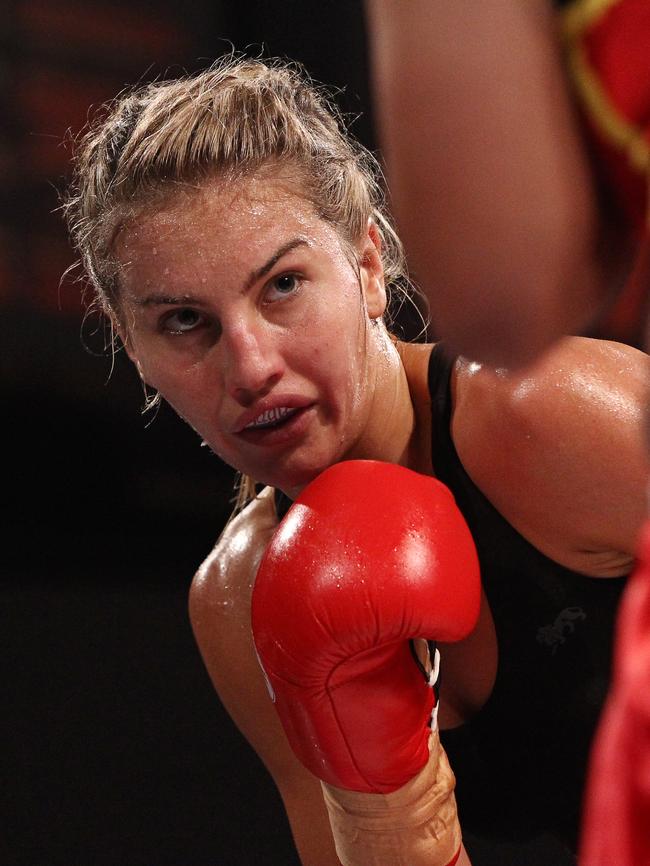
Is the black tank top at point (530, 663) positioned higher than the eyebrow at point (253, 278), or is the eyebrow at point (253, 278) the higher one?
the eyebrow at point (253, 278)

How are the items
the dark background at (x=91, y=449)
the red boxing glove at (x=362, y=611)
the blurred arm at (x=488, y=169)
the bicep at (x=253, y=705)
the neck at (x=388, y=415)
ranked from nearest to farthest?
the blurred arm at (x=488, y=169), the red boxing glove at (x=362, y=611), the neck at (x=388, y=415), the bicep at (x=253, y=705), the dark background at (x=91, y=449)

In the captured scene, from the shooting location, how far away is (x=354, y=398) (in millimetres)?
1161

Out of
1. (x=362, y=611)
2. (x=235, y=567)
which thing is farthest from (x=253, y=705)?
(x=362, y=611)

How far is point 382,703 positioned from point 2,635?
66.4 inches

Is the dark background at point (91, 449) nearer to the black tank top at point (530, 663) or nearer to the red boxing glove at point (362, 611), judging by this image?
the black tank top at point (530, 663)

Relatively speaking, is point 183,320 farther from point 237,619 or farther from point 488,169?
point 488,169

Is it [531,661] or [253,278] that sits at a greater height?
[253,278]

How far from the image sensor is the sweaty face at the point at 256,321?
111 cm

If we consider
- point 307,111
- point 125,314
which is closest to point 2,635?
point 125,314

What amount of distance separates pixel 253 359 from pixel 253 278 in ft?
0.27

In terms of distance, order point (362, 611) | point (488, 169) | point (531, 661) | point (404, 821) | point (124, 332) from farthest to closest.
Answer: point (124, 332)
point (531, 661)
point (404, 821)
point (362, 611)
point (488, 169)

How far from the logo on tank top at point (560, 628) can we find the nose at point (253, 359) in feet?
1.23

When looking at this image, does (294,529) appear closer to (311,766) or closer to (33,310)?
(311,766)

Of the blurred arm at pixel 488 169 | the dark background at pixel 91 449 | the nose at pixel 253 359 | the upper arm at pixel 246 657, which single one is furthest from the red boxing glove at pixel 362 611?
the dark background at pixel 91 449
